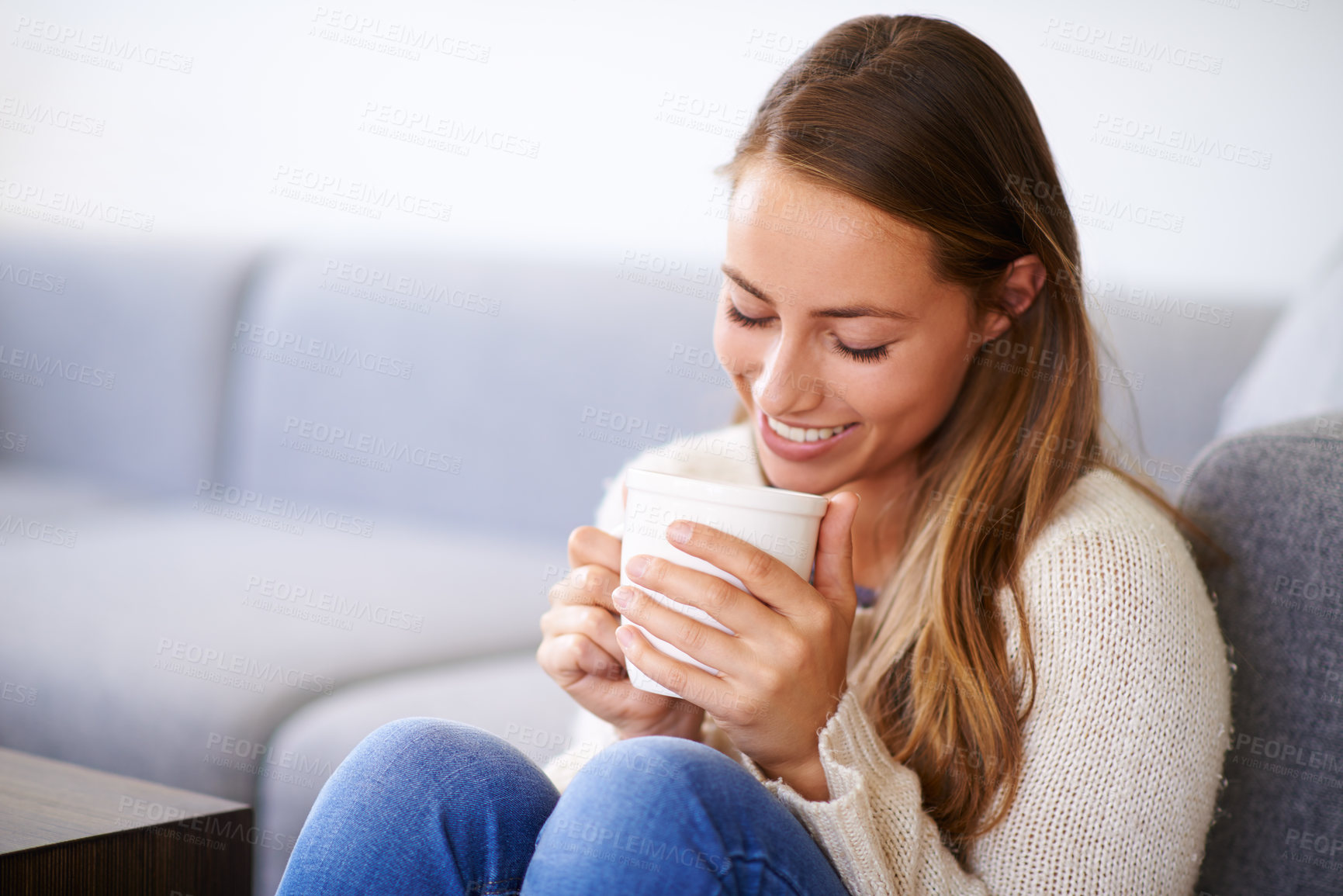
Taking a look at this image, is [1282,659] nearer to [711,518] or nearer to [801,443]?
[801,443]

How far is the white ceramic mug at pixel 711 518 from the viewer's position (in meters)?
0.69

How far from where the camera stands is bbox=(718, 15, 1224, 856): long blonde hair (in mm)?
861

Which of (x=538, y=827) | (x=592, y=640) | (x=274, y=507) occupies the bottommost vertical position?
(x=274, y=507)

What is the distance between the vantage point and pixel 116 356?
92.7 inches

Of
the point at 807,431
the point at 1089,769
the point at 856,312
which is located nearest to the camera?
the point at 1089,769

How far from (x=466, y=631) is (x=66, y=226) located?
161 centimetres

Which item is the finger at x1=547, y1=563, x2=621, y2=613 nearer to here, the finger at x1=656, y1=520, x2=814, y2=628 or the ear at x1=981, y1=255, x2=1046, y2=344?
the finger at x1=656, y1=520, x2=814, y2=628

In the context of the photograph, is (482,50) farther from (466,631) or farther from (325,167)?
(466,631)

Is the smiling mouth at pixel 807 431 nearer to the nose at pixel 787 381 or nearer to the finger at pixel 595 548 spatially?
the nose at pixel 787 381

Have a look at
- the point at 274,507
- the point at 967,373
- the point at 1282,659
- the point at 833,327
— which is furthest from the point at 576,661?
the point at 274,507

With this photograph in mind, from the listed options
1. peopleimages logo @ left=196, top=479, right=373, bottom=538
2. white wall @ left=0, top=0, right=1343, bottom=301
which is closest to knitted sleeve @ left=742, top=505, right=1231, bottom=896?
white wall @ left=0, top=0, right=1343, bottom=301

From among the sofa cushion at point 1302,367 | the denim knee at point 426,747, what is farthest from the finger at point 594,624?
the sofa cushion at point 1302,367

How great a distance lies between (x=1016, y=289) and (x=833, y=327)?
0.24 metres

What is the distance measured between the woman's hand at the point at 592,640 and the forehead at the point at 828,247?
1.00 ft
